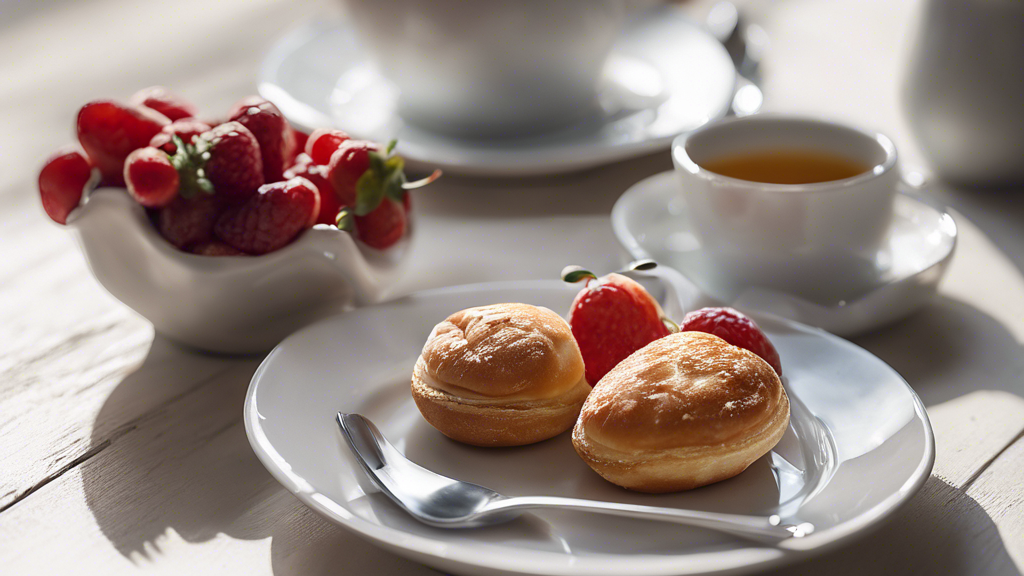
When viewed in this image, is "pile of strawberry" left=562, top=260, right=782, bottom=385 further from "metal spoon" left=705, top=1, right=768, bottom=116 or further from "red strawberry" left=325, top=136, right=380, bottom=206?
"metal spoon" left=705, top=1, right=768, bottom=116

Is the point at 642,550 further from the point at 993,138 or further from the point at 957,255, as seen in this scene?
the point at 993,138

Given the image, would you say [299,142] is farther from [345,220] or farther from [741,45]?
[741,45]

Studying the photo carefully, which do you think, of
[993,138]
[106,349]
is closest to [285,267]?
[106,349]

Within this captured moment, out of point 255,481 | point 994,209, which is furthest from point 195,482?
point 994,209

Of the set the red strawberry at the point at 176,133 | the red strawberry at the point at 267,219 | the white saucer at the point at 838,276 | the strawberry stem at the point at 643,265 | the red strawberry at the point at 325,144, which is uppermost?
the red strawberry at the point at 176,133

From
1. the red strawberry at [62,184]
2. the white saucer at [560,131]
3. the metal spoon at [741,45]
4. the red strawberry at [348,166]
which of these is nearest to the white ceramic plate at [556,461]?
the red strawberry at [348,166]

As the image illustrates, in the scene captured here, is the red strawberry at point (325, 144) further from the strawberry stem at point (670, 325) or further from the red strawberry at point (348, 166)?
the strawberry stem at point (670, 325)
